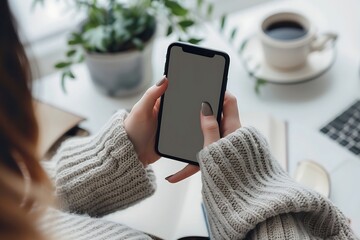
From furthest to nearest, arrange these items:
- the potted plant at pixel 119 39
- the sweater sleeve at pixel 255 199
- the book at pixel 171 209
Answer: the potted plant at pixel 119 39, the book at pixel 171 209, the sweater sleeve at pixel 255 199

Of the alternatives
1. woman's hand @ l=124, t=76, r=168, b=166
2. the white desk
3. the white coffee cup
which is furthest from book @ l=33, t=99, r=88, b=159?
the white coffee cup

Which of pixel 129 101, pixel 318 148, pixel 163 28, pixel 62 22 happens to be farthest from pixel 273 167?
pixel 62 22

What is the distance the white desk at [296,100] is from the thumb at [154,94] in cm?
8

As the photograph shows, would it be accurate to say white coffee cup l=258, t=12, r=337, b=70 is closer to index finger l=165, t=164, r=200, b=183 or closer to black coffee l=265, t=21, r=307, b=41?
black coffee l=265, t=21, r=307, b=41

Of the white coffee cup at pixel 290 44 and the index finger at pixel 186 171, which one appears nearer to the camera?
the index finger at pixel 186 171

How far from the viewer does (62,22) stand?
3.15 ft

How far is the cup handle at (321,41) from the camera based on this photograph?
74 cm

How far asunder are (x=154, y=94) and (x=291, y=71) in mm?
288

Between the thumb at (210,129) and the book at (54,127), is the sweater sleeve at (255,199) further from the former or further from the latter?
the book at (54,127)

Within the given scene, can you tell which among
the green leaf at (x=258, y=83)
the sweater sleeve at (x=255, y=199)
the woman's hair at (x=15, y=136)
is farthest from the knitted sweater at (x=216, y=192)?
the green leaf at (x=258, y=83)

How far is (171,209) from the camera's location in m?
0.62

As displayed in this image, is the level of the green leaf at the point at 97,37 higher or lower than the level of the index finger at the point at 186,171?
higher

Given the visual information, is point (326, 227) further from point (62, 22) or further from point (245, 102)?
point (62, 22)

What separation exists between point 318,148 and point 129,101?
0.25m
